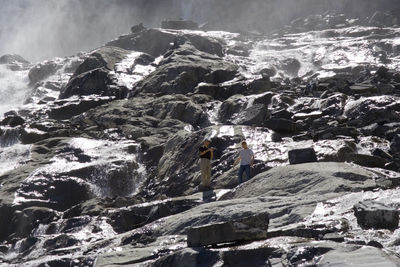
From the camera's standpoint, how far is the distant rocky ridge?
9898mm

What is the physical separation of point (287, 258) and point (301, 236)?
1149mm

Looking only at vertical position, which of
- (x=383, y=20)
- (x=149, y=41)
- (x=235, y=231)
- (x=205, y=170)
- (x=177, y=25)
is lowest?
(x=205, y=170)

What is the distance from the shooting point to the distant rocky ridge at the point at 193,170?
9.90m

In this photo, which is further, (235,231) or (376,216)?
(235,231)

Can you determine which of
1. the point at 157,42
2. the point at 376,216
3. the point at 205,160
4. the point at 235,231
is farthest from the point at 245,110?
the point at 157,42

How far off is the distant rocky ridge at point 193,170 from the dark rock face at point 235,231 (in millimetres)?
24

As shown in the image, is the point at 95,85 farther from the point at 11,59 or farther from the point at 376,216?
the point at 11,59

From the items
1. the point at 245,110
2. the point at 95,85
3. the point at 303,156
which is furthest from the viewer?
the point at 95,85

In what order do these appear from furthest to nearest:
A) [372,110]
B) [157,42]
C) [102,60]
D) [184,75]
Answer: [157,42] → [102,60] → [184,75] → [372,110]

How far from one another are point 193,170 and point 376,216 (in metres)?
13.1

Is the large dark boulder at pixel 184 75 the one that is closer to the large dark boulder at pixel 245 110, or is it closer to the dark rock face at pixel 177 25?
the large dark boulder at pixel 245 110

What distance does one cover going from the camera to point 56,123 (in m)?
Answer: 32.5

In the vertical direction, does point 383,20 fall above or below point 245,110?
above

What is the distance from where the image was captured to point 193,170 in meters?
22.2
